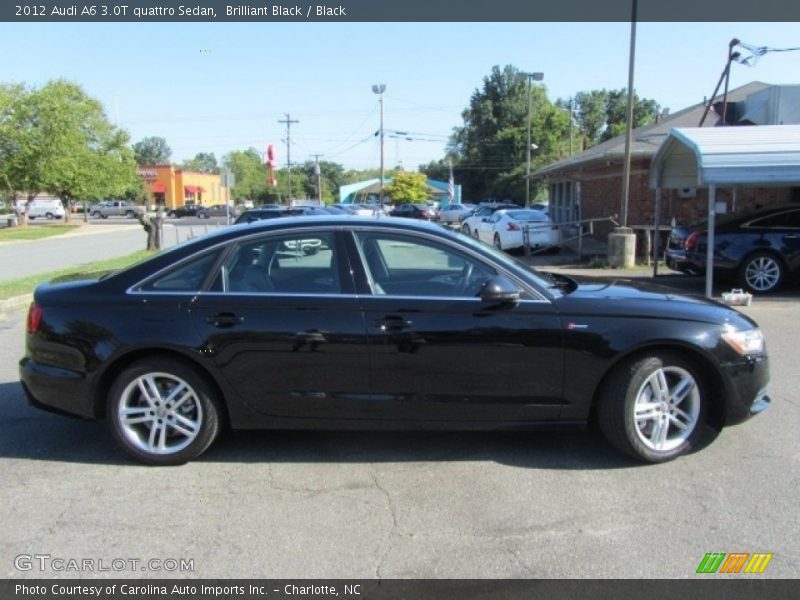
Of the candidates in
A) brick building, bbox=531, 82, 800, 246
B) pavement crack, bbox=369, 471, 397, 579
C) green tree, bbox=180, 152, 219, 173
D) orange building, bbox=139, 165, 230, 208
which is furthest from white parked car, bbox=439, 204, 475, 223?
green tree, bbox=180, 152, 219, 173

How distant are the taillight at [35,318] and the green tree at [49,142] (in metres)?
36.6

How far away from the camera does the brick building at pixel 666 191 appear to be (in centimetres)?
1798

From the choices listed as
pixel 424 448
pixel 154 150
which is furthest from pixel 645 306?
pixel 154 150

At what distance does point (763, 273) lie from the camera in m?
11.6

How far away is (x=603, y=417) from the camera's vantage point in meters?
4.32

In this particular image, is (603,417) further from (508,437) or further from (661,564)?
(661,564)

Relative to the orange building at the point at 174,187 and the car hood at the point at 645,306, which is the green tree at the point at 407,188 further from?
the car hood at the point at 645,306

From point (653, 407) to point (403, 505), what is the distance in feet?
5.61

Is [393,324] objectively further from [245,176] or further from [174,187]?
[245,176]

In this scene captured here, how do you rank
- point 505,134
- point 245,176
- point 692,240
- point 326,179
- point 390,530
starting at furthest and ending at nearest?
point 326,179
point 245,176
point 505,134
point 692,240
point 390,530

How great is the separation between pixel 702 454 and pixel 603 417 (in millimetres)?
801

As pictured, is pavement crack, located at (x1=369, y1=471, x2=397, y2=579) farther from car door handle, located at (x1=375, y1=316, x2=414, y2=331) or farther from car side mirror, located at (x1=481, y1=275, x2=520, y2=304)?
car side mirror, located at (x1=481, y1=275, x2=520, y2=304)
